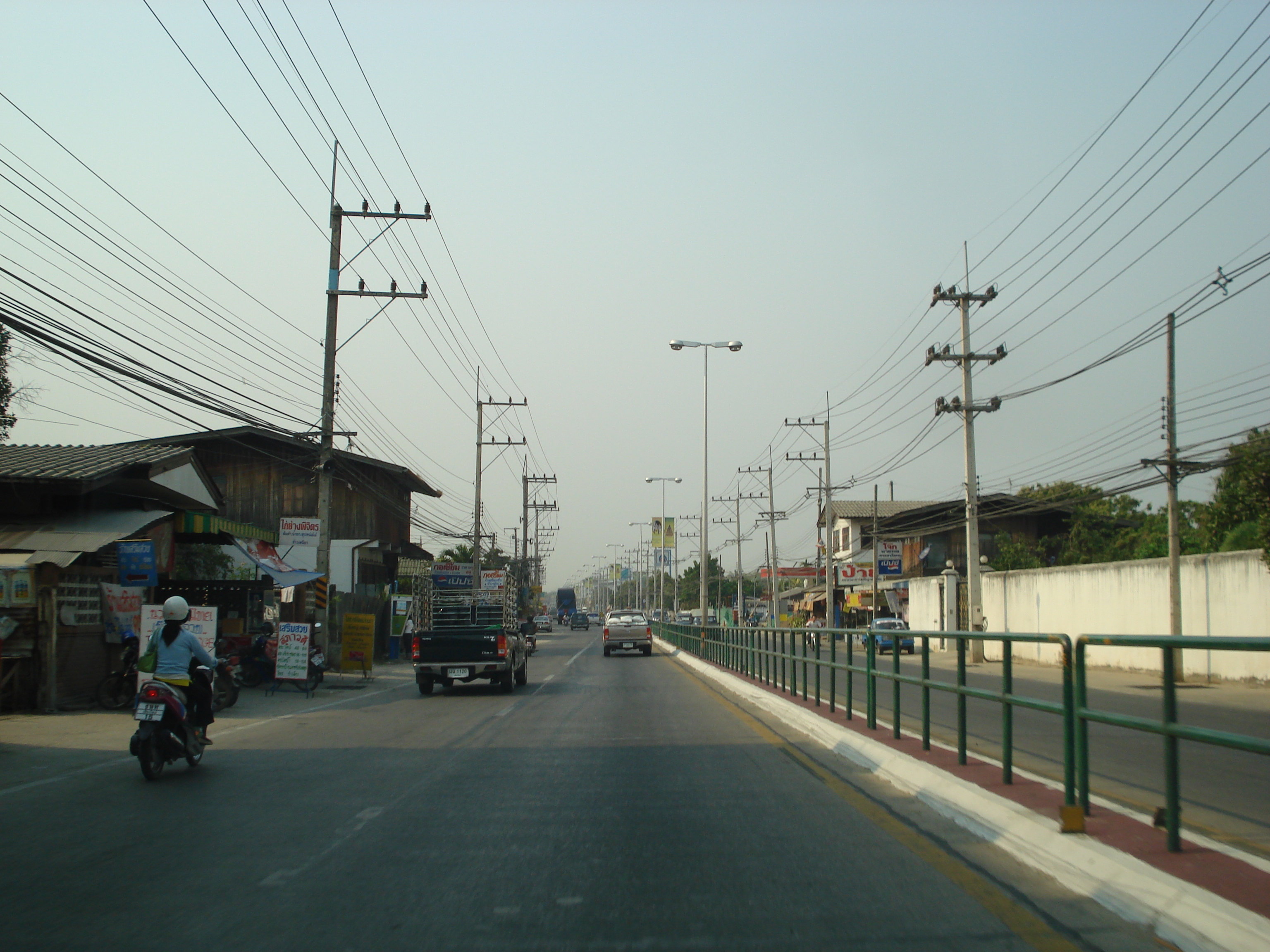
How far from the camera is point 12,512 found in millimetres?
19219

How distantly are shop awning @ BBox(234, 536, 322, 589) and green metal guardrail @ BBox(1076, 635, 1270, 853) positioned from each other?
69.4ft

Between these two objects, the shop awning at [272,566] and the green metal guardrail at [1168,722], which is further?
the shop awning at [272,566]

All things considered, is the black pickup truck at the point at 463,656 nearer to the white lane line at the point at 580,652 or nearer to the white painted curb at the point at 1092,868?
the white lane line at the point at 580,652

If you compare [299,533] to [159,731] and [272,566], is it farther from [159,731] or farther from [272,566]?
[159,731]

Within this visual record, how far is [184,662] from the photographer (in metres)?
10.7

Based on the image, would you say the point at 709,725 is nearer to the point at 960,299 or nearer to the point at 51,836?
the point at 51,836

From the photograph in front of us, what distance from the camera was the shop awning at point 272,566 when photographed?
2614cm

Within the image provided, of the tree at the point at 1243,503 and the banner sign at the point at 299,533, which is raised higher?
the tree at the point at 1243,503

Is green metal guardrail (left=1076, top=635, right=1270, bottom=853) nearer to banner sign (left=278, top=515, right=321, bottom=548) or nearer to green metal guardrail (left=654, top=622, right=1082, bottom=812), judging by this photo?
green metal guardrail (left=654, top=622, right=1082, bottom=812)

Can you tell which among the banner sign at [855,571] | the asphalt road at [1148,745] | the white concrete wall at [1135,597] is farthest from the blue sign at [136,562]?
the banner sign at [855,571]

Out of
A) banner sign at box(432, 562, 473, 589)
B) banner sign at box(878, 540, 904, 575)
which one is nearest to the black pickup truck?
banner sign at box(432, 562, 473, 589)

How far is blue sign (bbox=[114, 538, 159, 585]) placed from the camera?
1891 cm

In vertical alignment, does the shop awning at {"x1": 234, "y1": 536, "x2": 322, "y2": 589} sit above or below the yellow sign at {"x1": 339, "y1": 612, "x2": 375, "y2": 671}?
above

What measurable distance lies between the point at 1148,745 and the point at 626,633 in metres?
37.2
